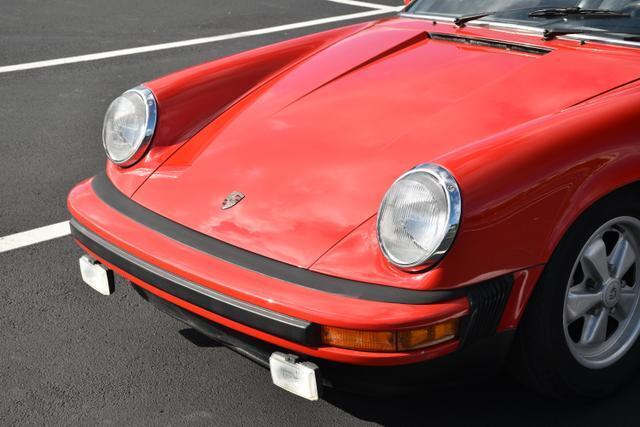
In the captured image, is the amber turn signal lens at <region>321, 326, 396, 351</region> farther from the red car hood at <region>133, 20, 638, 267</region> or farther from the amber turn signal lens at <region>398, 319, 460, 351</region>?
the red car hood at <region>133, 20, 638, 267</region>

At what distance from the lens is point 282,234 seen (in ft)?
9.34

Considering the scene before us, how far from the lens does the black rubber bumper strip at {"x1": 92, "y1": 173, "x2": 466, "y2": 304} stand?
8.32ft

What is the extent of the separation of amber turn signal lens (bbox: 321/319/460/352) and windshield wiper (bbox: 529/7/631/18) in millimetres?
1694

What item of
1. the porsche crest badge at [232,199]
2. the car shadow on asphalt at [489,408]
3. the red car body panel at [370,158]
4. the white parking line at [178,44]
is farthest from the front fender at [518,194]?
the white parking line at [178,44]

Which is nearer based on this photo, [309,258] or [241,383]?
[309,258]

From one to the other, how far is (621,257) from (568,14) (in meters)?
1.16

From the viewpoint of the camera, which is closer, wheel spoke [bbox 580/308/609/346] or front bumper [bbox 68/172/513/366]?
front bumper [bbox 68/172/513/366]

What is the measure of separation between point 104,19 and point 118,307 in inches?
237

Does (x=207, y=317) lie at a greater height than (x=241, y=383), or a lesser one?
greater

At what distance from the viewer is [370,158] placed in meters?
3.07

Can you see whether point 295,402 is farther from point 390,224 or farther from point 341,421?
point 390,224

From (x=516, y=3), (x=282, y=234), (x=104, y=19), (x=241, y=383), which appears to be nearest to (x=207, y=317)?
(x=282, y=234)

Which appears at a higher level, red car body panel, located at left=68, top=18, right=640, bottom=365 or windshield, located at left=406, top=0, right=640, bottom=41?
windshield, located at left=406, top=0, right=640, bottom=41

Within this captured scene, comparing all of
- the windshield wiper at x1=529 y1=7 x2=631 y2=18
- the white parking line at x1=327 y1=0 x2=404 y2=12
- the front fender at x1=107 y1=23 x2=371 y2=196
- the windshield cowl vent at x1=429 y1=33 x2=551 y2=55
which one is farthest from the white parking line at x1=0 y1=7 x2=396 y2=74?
the windshield wiper at x1=529 y1=7 x2=631 y2=18
